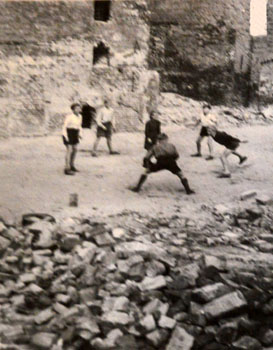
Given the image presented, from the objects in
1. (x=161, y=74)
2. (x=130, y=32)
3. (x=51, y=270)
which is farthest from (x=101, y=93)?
(x=161, y=74)

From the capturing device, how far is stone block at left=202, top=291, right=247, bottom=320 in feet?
8.56

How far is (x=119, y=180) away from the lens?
3.34 meters

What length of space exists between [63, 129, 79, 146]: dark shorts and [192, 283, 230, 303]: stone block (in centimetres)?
163

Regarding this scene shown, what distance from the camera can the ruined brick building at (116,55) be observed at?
16.5ft

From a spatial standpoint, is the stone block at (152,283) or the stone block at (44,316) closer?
the stone block at (44,316)

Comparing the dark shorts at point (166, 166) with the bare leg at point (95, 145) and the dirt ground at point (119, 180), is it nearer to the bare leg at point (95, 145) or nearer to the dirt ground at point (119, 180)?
the dirt ground at point (119, 180)

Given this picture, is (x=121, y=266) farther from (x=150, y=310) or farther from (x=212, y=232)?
(x=212, y=232)

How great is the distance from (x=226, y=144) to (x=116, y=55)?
3.40 m

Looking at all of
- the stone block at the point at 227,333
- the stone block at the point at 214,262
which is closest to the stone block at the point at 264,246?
the stone block at the point at 214,262

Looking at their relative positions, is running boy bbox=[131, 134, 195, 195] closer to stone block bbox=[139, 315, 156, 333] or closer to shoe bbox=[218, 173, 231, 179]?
shoe bbox=[218, 173, 231, 179]

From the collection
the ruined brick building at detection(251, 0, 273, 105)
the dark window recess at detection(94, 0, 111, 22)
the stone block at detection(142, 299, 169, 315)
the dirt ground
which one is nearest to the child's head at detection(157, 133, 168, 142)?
the dirt ground

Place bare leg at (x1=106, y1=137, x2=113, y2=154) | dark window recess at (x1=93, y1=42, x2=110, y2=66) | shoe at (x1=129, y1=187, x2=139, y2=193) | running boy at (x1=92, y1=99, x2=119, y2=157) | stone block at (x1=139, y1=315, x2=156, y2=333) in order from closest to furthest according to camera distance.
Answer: stone block at (x1=139, y1=315, x2=156, y2=333)
shoe at (x1=129, y1=187, x2=139, y2=193)
bare leg at (x1=106, y1=137, x2=113, y2=154)
running boy at (x1=92, y1=99, x2=119, y2=157)
dark window recess at (x1=93, y1=42, x2=110, y2=66)

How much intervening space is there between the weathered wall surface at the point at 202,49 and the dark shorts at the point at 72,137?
4662 millimetres

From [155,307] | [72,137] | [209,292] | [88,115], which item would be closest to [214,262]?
[209,292]
